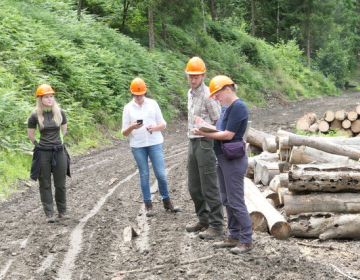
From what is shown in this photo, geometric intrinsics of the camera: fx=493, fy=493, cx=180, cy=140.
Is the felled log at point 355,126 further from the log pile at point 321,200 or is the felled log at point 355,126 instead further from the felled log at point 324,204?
the felled log at point 324,204

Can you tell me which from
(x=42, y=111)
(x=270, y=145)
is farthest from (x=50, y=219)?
(x=270, y=145)

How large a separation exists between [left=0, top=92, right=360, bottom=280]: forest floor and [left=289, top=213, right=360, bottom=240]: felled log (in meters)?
0.11

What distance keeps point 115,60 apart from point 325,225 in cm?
Result: 1535

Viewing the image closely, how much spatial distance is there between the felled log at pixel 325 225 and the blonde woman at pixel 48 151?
12.0 feet

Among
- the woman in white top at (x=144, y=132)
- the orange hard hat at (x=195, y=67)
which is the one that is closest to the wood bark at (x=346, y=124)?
the woman in white top at (x=144, y=132)

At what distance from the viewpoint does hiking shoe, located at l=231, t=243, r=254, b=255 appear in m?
5.77

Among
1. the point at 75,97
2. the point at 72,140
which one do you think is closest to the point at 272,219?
the point at 72,140

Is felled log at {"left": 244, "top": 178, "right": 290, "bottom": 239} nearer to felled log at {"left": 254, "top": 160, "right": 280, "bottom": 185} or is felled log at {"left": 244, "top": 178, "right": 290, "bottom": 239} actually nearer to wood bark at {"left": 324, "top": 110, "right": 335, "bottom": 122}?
felled log at {"left": 254, "top": 160, "right": 280, "bottom": 185}

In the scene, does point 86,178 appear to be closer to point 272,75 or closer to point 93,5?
point 93,5

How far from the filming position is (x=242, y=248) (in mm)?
5805

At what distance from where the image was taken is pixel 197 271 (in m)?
5.25

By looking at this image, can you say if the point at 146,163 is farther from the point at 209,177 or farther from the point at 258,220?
the point at 258,220

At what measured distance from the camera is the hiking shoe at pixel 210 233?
6.52 m

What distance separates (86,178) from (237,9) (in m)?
39.3
